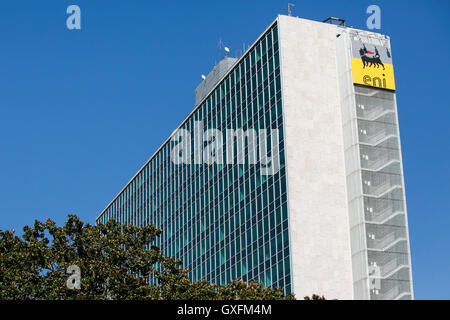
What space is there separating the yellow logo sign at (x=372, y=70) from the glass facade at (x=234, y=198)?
9511 mm

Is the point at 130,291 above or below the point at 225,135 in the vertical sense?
below

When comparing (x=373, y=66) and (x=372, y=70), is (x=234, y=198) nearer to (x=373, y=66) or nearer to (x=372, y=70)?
(x=372, y=70)

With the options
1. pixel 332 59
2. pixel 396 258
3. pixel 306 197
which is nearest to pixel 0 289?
pixel 306 197

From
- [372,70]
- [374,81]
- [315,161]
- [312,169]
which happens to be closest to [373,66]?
[372,70]

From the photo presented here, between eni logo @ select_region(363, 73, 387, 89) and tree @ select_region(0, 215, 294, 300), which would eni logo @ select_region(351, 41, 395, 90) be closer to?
eni logo @ select_region(363, 73, 387, 89)

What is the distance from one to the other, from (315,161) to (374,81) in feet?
39.3

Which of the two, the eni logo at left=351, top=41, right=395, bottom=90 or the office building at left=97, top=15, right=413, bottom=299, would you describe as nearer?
the office building at left=97, top=15, right=413, bottom=299

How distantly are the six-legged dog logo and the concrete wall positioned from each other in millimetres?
3660

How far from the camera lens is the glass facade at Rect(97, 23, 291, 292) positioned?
3351 inches

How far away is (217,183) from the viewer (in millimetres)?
101312

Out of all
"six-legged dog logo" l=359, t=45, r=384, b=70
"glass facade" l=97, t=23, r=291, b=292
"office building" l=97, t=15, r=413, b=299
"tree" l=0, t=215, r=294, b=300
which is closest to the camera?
"tree" l=0, t=215, r=294, b=300

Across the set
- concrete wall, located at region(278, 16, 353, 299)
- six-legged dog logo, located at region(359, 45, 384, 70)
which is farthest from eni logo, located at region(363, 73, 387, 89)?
concrete wall, located at region(278, 16, 353, 299)
